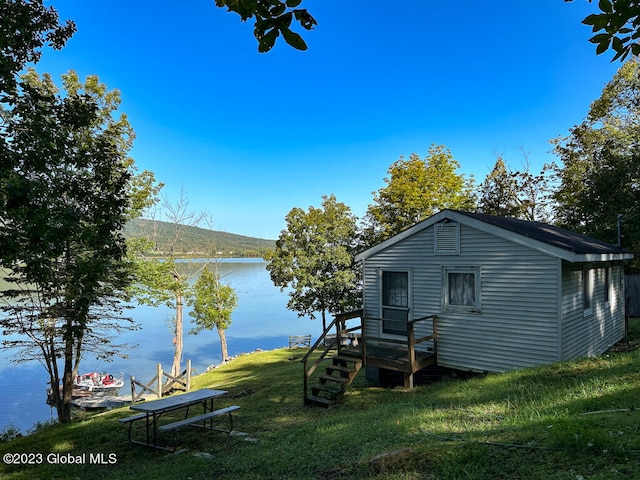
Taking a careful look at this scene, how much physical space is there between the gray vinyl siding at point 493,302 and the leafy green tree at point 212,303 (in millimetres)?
21380

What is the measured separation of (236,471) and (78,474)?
3.00 metres

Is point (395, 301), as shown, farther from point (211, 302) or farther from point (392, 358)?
point (211, 302)

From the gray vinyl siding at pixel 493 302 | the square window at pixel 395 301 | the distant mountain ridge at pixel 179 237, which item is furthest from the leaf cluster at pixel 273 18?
the distant mountain ridge at pixel 179 237

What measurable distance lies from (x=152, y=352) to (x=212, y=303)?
1319cm

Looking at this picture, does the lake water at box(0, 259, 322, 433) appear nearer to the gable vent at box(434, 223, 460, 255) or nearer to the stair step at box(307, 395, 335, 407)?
the stair step at box(307, 395, 335, 407)

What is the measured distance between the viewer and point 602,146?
2538 cm

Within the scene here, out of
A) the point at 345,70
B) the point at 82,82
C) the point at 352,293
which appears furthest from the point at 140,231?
the point at 345,70

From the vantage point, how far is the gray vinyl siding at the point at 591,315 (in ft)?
31.5

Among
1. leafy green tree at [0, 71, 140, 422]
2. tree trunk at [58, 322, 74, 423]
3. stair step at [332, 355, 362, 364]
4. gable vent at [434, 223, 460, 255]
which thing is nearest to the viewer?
leafy green tree at [0, 71, 140, 422]

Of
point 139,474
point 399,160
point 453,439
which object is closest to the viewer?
point 453,439

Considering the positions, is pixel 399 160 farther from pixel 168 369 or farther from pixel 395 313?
pixel 168 369

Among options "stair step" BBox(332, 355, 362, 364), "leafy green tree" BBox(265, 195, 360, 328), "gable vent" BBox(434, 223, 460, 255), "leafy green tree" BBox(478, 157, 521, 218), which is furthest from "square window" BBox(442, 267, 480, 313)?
"leafy green tree" BBox(478, 157, 521, 218)

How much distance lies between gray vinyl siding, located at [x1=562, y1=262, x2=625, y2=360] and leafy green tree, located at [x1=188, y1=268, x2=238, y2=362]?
24.1m

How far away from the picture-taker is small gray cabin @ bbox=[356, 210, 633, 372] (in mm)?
9312
